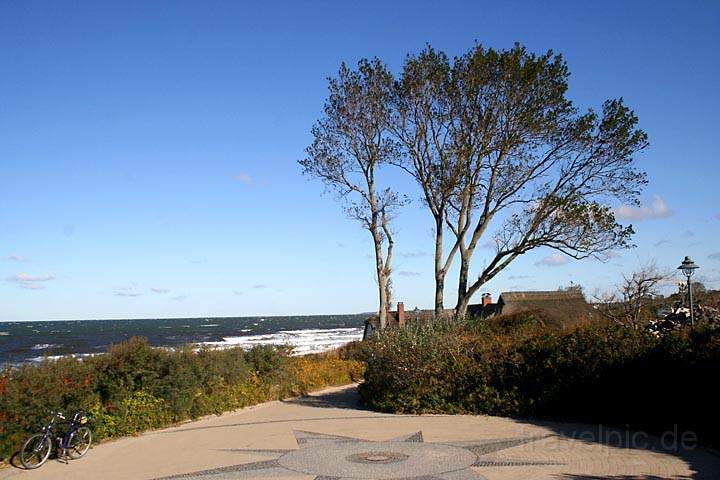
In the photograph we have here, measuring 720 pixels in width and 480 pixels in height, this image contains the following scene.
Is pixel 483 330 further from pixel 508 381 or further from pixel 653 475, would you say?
pixel 653 475

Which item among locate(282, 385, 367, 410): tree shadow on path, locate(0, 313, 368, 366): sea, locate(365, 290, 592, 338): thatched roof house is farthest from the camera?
locate(0, 313, 368, 366): sea

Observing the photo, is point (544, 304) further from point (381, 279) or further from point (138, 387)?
point (138, 387)

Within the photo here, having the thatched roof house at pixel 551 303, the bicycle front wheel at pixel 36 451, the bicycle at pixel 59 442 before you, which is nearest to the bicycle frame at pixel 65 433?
the bicycle at pixel 59 442

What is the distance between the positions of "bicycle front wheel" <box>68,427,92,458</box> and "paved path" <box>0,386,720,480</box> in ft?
0.54

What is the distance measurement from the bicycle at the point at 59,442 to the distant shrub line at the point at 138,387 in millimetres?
220

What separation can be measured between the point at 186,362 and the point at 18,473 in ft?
18.0

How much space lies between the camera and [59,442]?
1114 cm

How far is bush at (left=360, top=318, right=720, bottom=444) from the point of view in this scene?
39.7 ft

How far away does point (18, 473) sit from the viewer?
10328 millimetres

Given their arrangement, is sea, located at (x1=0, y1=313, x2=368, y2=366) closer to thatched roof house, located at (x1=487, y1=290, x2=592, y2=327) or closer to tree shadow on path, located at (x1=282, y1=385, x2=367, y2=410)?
tree shadow on path, located at (x1=282, y1=385, x2=367, y2=410)

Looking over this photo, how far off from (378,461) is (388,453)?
623 mm

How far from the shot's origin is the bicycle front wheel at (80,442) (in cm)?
1133

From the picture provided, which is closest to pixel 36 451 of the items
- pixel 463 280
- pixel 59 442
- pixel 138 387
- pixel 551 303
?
pixel 59 442

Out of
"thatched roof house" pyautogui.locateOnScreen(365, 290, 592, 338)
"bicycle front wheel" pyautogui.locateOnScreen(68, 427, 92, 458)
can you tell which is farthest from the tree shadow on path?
"thatched roof house" pyautogui.locateOnScreen(365, 290, 592, 338)
